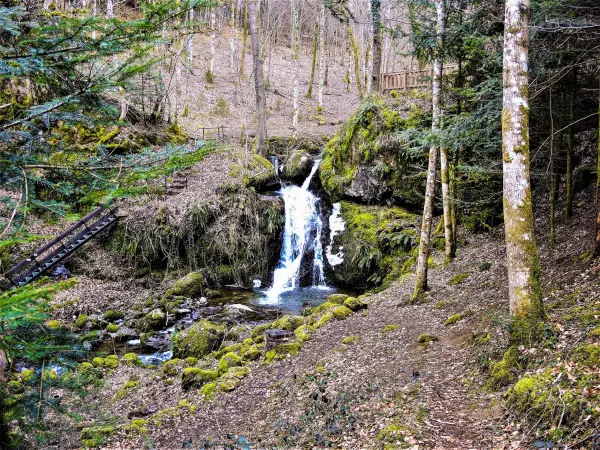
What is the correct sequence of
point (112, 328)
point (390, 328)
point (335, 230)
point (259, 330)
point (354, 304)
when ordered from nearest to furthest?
point (390, 328)
point (259, 330)
point (354, 304)
point (112, 328)
point (335, 230)

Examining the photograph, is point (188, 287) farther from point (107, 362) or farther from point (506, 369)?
point (506, 369)

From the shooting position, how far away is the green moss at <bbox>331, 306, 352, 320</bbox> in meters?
10.7

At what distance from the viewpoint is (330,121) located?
28.6 m

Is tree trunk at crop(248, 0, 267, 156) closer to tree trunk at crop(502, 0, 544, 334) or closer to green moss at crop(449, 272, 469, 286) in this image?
green moss at crop(449, 272, 469, 286)

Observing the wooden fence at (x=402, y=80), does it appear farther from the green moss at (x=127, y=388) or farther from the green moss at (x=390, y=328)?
the green moss at (x=127, y=388)

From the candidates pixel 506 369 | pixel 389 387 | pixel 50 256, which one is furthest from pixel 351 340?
pixel 50 256

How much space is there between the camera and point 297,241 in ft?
57.1

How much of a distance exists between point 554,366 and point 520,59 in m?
3.67

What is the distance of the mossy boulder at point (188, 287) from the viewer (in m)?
14.6

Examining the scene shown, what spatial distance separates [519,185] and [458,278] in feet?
18.9

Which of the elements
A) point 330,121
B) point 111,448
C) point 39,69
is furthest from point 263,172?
point 39,69

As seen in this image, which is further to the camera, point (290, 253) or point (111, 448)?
point (290, 253)

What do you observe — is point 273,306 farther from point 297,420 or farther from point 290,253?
point 297,420

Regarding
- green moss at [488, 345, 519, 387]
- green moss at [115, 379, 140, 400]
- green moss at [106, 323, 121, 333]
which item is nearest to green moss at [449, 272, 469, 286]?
green moss at [488, 345, 519, 387]
